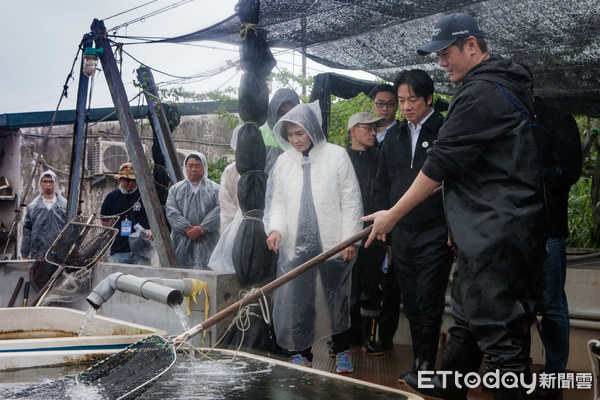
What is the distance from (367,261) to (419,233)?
122cm

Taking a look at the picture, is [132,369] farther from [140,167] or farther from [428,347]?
[140,167]

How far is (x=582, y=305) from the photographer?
482 cm

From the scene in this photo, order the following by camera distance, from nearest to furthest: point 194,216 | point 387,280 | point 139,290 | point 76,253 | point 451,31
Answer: point 451,31, point 139,290, point 387,280, point 76,253, point 194,216

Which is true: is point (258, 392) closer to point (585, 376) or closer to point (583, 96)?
point (585, 376)

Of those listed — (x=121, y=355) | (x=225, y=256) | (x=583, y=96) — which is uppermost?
(x=583, y=96)

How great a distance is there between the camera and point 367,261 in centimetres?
520

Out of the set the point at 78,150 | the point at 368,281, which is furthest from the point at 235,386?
the point at 78,150

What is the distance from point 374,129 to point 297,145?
0.99m

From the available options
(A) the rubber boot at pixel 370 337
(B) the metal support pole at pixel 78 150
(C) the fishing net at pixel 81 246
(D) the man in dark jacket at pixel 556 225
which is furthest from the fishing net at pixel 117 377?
(B) the metal support pole at pixel 78 150

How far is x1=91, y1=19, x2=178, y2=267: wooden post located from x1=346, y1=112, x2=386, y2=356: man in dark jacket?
1950 mm

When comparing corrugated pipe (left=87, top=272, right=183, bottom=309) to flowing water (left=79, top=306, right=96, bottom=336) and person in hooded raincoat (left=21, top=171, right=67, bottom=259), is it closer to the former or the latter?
flowing water (left=79, top=306, right=96, bottom=336)

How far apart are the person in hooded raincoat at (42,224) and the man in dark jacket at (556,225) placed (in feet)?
23.0

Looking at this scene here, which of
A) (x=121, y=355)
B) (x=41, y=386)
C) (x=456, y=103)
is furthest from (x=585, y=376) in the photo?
(x=41, y=386)

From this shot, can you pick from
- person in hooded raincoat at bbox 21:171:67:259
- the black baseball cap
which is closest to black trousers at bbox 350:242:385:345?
the black baseball cap
